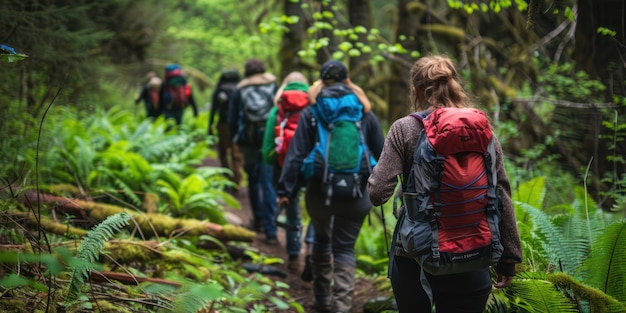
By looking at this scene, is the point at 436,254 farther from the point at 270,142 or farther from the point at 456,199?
the point at 270,142

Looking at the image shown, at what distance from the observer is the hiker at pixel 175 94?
35.6 feet

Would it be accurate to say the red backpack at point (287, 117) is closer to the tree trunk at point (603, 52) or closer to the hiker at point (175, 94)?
the tree trunk at point (603, 52)

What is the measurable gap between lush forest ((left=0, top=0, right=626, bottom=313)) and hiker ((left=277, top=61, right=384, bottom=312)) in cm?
30

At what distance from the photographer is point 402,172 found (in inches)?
120

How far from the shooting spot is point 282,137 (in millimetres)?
5781

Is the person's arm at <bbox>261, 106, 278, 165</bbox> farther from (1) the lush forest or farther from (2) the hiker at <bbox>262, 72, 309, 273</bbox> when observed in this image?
(1) the lush forest

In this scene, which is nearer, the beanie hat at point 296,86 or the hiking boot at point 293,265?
the beanie hat at point 296,86

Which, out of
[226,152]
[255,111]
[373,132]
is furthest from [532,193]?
[226,152]

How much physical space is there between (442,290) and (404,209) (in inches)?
19.2

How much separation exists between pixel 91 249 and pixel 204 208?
3.90 m

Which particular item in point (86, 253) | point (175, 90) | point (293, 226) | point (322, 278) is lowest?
point (322, 278)

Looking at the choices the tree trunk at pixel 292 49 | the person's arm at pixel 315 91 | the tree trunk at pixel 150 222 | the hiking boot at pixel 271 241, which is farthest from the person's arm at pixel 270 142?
the tree trunk at pixel 292 49

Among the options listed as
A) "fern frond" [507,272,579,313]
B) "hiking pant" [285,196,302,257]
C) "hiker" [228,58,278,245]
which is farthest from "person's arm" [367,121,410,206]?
"hiker" [228,58,278,245]

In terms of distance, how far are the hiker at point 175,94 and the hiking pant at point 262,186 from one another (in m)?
3.99
